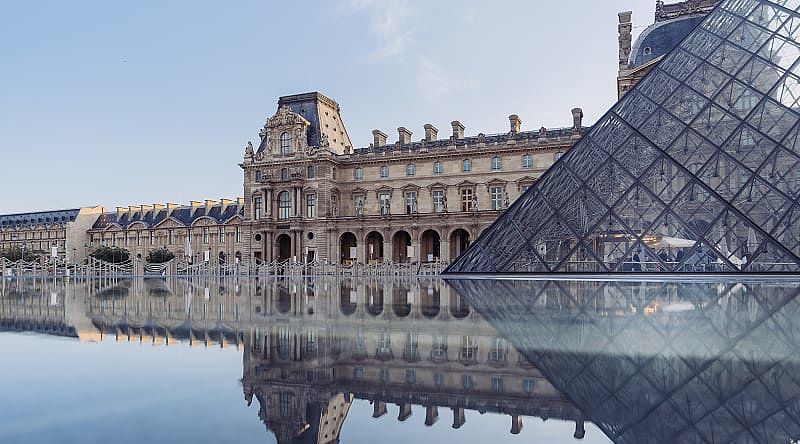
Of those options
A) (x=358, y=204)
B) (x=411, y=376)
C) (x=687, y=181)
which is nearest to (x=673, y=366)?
(x=411, y=376)

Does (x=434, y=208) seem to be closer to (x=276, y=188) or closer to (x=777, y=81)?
(x=276, y=188)

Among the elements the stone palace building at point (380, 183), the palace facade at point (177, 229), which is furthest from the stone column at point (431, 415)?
the palace facade at point (177, 229)

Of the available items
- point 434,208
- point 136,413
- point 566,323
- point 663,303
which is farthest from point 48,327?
point 434,208

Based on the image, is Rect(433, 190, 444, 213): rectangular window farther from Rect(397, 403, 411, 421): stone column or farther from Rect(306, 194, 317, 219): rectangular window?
Rect(397, 403, 411, 421): stone column

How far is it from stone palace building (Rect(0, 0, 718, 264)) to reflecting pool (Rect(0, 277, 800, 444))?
30.1 meters

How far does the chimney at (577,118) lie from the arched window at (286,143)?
1964cm

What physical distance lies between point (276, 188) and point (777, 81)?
32919 mm

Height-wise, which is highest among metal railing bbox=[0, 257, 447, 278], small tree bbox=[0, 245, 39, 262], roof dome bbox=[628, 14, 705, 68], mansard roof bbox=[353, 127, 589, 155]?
roof dome bbox=[628, 14, 705, 68]

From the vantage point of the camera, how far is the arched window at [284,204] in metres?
42.2

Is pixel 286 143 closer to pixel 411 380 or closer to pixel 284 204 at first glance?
pixel 284 204

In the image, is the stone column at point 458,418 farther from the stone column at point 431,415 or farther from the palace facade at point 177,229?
the palace facade at point 177,229

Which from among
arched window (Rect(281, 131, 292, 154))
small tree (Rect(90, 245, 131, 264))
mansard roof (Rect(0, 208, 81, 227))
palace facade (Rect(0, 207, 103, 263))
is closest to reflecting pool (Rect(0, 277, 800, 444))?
arched window (Rect(281, 131, 292, 154))

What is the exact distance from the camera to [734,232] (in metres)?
12.9

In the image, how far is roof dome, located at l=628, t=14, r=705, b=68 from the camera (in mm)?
A: 32031
